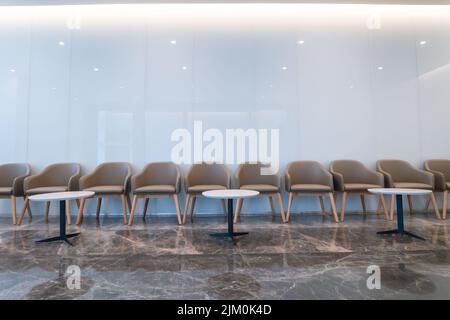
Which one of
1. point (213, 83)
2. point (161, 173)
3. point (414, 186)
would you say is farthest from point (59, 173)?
point (414, 186)

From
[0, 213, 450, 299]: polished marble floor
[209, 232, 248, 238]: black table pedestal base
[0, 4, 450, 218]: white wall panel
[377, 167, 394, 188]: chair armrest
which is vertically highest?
[0, 4, 450, 218]: white wall panel

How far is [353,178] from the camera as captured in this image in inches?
155

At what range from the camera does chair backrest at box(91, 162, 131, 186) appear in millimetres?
3867

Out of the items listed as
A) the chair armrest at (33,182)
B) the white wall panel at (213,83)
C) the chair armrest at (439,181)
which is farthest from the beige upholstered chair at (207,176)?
the chair armrest at (439,181)

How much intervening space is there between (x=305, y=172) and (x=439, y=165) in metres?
2.19

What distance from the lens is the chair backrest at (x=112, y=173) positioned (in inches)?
152

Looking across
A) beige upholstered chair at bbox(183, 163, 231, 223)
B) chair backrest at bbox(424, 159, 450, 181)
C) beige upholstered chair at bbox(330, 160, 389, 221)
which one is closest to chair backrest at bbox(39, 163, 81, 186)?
beige upholstered chair at bbox(183, 163, 231, 223)

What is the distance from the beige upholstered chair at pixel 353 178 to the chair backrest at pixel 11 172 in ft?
15.5

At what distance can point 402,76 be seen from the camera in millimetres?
4277

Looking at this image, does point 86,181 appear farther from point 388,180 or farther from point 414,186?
point 414,186

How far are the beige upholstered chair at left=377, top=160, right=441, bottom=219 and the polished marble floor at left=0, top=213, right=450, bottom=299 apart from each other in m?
0.54

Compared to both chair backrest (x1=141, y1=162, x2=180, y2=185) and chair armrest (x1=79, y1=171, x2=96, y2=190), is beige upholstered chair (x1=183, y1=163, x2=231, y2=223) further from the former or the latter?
chair armrest (x1=79, y1=171, x2=96, y2=190)

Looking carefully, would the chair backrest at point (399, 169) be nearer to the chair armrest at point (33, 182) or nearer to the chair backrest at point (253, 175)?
the chair backrest at point (253, 175)
